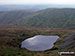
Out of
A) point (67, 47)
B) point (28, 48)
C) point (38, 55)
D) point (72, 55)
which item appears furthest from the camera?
point (28, 48)

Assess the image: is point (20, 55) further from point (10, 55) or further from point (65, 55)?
point (65, 55)

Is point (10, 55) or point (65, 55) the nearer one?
point (10, 55)

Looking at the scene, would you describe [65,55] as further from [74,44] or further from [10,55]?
[10,55]

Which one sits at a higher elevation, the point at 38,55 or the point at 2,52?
the point at 2,52

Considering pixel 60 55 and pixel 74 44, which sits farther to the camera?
pixel 74 44

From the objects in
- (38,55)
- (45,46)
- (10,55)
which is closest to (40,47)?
(45,46)

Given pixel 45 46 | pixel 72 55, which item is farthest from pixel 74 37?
pixel 72 55

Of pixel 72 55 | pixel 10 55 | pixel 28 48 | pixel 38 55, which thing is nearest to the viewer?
pixel 10 55

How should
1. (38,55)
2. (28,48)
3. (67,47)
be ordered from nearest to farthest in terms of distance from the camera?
(38,55)
(67,47)
(28,48)

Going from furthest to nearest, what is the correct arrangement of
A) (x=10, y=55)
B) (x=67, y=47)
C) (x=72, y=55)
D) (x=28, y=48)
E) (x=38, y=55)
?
(x=28, y=48), (x=67, y=47), (x=38, y=55), (x=72, y=55), (x=10, y=55)
